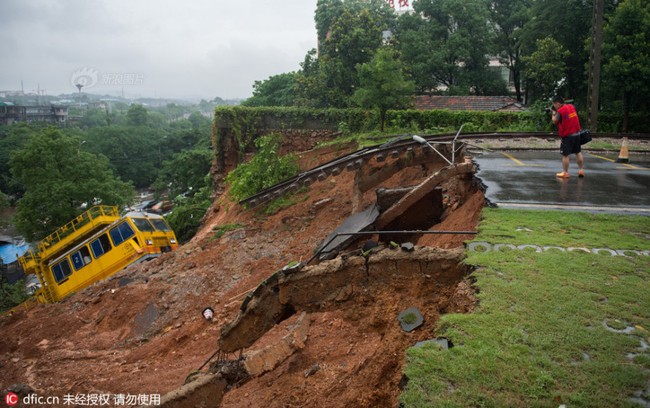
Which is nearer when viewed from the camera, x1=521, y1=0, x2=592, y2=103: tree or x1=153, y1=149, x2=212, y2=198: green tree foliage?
x1=521, y1=0, x2=592, y2=103: tree

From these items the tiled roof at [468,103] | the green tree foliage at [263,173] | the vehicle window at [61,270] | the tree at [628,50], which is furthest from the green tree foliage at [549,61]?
the vehicle window at [61,270]

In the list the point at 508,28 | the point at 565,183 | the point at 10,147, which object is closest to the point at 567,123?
the point at 565,183

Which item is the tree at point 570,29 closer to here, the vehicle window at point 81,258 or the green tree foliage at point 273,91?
the green tree foliage at point 273,91

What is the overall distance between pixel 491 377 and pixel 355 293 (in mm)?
2935

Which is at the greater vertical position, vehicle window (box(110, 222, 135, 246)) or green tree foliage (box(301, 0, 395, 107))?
green tree foliage (box(301, 0, 395, 107))

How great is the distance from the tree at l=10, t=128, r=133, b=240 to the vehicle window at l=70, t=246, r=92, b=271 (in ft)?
38.7

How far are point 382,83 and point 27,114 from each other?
65670 mm

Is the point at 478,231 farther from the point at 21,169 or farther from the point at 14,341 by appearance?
the point at 21,169

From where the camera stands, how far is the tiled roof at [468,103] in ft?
93.7

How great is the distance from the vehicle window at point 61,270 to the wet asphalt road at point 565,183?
47.4 feet

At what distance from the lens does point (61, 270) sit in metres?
18.7

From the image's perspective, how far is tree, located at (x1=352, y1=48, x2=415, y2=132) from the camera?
2159cm

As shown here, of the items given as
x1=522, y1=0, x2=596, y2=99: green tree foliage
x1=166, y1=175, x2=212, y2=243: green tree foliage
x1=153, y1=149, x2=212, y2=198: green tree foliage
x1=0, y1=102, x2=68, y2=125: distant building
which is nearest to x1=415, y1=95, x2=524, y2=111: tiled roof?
x1=522, y1=0, x2=596, y2=99: green tree foliage

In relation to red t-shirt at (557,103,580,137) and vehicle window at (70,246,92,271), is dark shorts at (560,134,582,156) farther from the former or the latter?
vehicle window at (70,246,92,271)
